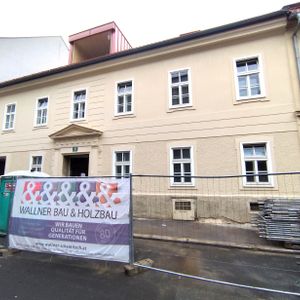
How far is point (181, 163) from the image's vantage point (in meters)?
10.1

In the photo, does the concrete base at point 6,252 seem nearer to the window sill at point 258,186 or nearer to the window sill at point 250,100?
the window sill at point 258,186

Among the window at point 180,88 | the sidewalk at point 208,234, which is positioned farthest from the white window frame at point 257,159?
the window at point 180,88

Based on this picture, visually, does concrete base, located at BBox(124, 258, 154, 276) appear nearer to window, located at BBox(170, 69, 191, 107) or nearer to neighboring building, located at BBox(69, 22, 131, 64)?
window, located at BBox(170, 69, 191, 107)

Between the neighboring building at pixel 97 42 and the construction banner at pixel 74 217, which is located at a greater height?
the neighboring building at pixel 97 42

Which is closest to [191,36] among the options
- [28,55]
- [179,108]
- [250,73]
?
[250,73]

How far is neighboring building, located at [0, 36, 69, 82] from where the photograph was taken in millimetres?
19141

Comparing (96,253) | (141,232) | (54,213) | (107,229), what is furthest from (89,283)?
(141,232)

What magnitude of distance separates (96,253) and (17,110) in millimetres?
13683

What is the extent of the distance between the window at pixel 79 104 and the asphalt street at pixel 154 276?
8707mm

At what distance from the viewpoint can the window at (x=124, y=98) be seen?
38.4ft

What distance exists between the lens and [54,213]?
4812mm

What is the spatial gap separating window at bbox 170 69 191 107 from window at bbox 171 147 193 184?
2182mm

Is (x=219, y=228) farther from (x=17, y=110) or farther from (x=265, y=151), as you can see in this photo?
(x=17, y=110)

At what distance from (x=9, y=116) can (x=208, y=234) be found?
14.8m
